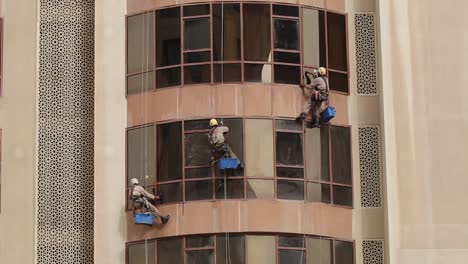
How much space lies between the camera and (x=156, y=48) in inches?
1517

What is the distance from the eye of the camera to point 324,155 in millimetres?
38062

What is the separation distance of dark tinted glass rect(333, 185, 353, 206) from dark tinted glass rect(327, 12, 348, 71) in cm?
286

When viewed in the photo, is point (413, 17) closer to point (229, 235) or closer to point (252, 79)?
point (252, 79)

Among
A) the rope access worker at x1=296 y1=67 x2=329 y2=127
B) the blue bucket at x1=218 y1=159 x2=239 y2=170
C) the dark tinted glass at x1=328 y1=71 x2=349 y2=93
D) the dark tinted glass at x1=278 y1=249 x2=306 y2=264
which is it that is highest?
the dark tinted glass at x1=328 y1=71 x2=349 y2=93

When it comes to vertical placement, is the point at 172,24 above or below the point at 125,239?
above

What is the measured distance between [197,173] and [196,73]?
2339 millimetres

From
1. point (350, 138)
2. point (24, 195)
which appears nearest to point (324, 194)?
point (350, 138)

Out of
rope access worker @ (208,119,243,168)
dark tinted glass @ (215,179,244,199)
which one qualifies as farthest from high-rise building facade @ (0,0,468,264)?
rope access worker @ (208,119,243,168)

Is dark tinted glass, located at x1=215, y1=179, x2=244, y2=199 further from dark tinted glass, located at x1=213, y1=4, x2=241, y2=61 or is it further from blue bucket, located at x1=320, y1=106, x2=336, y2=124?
dark tinted glass, located at x1=213, y1=4, x2=241, y2=61

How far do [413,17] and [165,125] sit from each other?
6.43 m

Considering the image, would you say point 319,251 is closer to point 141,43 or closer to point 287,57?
point 287,57

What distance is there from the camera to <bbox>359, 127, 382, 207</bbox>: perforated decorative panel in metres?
38.6

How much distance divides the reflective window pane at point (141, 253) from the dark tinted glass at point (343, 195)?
14.1 feet

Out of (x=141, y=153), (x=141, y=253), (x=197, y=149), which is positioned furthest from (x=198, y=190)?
(x=141, y=253)
